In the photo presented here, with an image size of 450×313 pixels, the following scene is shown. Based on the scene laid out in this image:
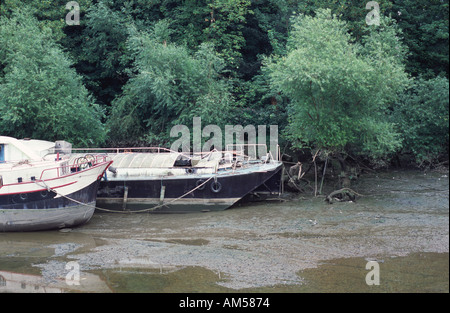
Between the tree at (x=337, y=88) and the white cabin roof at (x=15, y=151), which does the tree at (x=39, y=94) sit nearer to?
the white cabin roof at (x=15, y=151)

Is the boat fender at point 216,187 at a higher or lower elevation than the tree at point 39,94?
lower

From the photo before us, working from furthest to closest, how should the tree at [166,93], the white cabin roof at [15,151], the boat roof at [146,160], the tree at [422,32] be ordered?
1. the tree at [422,32]
2. the tree at [166,93]
3. the boat roof at [146,160]
4. the white cabin roof at [15,151]

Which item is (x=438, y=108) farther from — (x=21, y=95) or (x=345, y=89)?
(x=21, y=95)

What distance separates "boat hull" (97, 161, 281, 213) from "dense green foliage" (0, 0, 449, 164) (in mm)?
3967

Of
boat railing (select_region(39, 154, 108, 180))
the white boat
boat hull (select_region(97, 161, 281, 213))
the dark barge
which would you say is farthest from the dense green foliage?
the white boat

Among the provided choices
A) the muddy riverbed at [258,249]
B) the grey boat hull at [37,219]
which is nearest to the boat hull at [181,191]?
the muddy riverbed at [258,249]

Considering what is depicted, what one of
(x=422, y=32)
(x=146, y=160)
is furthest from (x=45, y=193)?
(x=422, y=32)

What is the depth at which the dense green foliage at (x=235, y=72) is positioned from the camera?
23594mm

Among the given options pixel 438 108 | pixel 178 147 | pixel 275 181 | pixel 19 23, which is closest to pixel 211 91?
pixel 178 147

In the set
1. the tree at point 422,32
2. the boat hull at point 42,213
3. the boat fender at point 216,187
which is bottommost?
the boat hull at point 42,213

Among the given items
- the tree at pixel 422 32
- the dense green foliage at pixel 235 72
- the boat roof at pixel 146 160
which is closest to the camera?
the dense green foliage at pixel 235 72

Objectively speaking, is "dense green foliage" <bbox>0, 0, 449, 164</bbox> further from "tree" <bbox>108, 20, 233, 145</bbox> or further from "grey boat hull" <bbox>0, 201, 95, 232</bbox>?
"grey boat hull" <bbox>0, 201, 95, 232</bbox>

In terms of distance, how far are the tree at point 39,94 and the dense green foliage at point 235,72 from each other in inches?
2.8

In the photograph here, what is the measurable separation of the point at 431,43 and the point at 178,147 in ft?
49.9
